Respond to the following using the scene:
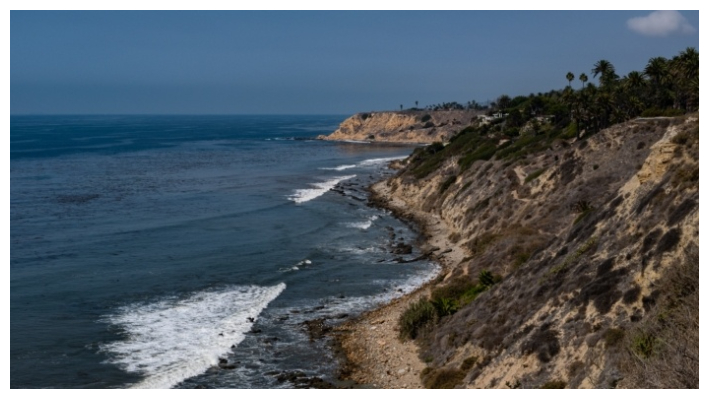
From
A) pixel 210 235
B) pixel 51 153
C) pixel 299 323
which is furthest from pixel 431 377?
pixel 51 153

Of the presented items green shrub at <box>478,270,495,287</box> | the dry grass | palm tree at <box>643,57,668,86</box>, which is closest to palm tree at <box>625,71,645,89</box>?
palm tree at <box>643,57,668,86</box>

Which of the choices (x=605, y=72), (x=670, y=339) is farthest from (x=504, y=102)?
(x=670, y=339)

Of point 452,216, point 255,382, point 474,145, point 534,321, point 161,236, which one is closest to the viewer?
point 534,321

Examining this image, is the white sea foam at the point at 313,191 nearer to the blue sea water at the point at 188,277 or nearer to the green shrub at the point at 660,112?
the blue sea water at the point at 188,277

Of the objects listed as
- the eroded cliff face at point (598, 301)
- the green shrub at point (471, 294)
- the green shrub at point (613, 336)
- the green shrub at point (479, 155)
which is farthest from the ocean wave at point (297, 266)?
the green shrub at point (479, 155)

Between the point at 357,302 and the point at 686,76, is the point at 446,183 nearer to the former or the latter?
the point at 686,76

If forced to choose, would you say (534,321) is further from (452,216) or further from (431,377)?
(452,216)

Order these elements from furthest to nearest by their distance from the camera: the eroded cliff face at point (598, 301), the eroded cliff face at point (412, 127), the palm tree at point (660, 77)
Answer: the eroded cliff face at point (412, 127) < the palm tree at point (660, 77) < the eroded cliff face at point (598, 301)
